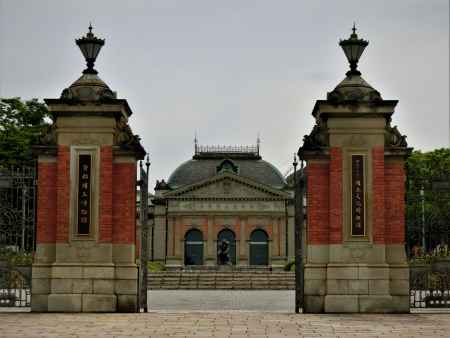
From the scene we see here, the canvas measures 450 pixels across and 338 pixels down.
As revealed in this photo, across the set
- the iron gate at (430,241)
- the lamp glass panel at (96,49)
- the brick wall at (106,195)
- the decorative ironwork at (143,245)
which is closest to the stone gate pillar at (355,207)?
the iron gate at (430,241)

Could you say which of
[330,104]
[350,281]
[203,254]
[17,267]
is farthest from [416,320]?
[203,254]

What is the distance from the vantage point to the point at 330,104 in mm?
15422

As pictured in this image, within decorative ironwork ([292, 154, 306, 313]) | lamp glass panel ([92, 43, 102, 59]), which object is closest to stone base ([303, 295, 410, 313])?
decorative ironwork ([292, 154, 306, 313])

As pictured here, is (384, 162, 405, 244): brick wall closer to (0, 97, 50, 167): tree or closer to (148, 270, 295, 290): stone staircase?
(0, 97, 50, 167): tree

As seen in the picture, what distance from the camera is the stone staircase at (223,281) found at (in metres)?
40.6

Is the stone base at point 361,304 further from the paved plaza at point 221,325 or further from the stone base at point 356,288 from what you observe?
the paved plaza at point 221,325

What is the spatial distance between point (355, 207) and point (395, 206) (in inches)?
31.2

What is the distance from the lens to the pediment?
73.4 metres

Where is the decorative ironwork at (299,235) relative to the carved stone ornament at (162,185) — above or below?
below

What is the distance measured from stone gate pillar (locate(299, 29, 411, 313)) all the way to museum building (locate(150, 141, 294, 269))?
188ft

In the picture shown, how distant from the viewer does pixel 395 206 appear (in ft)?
50.8

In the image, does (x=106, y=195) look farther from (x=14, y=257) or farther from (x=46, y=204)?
(x=14, y=257)

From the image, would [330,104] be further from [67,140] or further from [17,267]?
[17,267]

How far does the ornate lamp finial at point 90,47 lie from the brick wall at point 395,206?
5.98 metres
